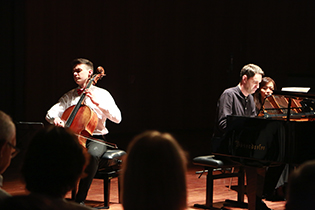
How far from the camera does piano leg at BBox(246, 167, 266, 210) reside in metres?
3.38

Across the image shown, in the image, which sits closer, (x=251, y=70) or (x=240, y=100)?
(x=251, y=70)

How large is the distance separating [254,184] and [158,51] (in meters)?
5.55

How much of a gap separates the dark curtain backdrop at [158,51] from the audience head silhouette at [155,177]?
5922 mm

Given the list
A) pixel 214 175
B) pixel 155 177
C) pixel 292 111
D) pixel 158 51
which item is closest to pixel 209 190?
pixel 214 175

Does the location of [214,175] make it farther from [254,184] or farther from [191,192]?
[191,192]

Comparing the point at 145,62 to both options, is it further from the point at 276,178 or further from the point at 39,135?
the point at 39,135

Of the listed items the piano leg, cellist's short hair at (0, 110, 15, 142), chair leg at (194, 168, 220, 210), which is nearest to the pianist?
chair leg at (194, 168, 220, 210)

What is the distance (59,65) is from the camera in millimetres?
7418

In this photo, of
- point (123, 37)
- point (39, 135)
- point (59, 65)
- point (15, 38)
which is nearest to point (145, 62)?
point (123, 37)

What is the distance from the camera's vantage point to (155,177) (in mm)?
1207

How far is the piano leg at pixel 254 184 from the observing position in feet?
11.1

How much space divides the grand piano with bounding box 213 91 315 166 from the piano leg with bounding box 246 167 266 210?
59 millimetres

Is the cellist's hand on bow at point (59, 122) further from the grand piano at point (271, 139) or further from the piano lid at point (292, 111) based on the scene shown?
the piano lid at point (292, 111)

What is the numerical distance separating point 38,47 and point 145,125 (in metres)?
2.53
